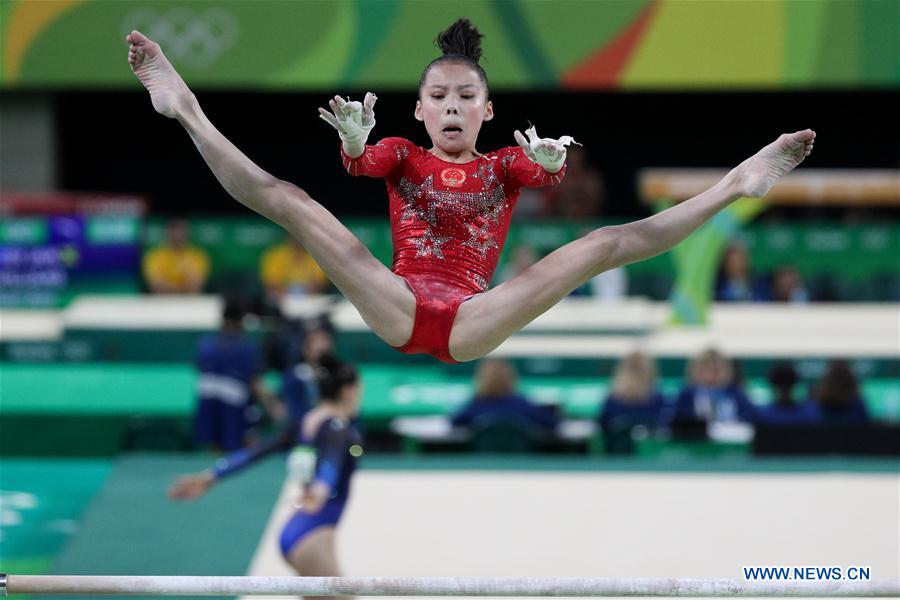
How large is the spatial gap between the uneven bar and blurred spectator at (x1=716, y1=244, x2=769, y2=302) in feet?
30.0

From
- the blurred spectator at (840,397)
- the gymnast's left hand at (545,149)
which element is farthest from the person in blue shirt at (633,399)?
the gymnast's left hand at (545,149)

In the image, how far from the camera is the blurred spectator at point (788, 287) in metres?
13.3

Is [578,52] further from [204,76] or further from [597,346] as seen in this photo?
[204,76]

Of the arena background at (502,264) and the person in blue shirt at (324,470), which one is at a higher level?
the arena background at (502,264)

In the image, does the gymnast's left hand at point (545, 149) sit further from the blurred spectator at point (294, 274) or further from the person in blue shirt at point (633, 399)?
the blurred spectator at point (294, 274)

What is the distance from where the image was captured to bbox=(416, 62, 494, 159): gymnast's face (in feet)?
13.3

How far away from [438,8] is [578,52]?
3.77 meters

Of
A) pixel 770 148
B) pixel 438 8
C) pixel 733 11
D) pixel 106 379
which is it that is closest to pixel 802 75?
pixel 733 11

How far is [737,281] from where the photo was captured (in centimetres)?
1332

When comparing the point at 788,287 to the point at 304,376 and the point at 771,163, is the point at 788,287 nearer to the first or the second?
the point at 304,376

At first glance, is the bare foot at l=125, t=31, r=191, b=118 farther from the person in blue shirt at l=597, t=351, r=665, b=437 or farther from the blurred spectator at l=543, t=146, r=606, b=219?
the blurred spectator at l=543, t=146, r=606, b=219

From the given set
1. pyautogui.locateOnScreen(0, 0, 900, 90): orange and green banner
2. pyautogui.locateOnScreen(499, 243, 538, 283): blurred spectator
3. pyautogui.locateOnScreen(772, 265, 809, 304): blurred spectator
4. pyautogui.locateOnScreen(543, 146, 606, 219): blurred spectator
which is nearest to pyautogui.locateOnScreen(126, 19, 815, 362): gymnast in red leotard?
pyautogui.locateOnScreen(0, 0, 900, 90): orange and green banner

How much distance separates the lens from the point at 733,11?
10055 mm

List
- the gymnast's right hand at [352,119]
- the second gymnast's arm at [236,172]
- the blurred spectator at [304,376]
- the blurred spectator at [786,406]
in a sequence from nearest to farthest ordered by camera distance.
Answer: the gymnast's right hand at [352,119]
the second gymnast's arm at [236,172]
the blurred spectator at [304,376]
the blurred spectator at [786,406]
